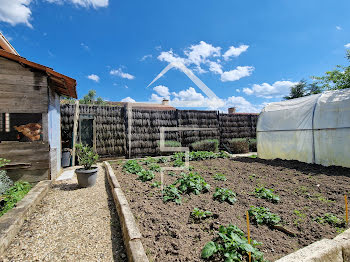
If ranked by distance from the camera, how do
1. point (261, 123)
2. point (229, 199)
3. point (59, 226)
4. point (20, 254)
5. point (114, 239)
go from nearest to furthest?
point (20, 254)
point (114, 239)
point (59, 226)
point (229, 199)
point (261, 123)

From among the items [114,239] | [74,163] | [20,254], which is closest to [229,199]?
[114,239]

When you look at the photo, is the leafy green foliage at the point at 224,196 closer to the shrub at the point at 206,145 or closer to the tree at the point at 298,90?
the shrub at the point at 206,145

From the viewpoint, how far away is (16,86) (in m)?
4.12

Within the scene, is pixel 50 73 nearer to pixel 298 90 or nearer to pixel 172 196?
pixel 172 196

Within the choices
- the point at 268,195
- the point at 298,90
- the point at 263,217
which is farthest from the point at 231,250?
the point at 298,90

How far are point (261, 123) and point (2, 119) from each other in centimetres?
974

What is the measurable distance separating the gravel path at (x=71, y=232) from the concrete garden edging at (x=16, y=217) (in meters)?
0.08

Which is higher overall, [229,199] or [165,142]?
[165,142]

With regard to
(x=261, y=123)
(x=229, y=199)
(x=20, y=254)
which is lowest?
(x=20, y=254)

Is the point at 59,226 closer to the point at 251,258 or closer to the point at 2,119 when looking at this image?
the point at 251,258

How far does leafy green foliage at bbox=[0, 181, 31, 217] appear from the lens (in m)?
2.89

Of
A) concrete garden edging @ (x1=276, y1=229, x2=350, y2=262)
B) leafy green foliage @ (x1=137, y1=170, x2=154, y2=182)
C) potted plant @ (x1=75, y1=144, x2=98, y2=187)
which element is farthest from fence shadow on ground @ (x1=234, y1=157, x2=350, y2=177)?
potted plant @ (x1=75, y1=144, x2=98, y2=187)

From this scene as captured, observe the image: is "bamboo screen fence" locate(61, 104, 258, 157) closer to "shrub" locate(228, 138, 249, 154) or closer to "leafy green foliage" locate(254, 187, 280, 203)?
"shrub" locate(228, 138, 249, 154)

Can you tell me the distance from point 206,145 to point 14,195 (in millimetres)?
7475
